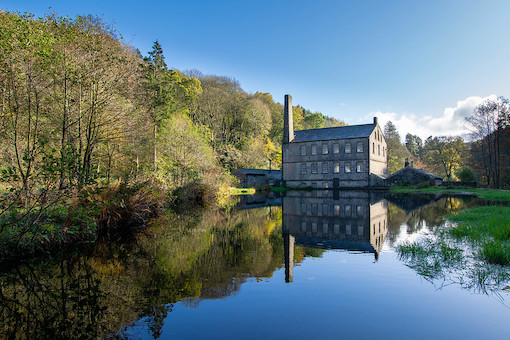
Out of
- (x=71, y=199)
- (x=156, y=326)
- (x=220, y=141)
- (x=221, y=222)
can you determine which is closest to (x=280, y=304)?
(x=156, y=326)

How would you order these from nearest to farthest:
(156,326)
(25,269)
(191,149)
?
(156,326)
(25,269)
(191,149)

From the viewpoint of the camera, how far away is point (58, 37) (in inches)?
464

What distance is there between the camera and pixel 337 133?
1855 inches

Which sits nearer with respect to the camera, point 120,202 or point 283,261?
point 283,261

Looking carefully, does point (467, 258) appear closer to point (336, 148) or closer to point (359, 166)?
point (359, 166)

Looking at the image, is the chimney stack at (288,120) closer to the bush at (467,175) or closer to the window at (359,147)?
the window at (359,147)

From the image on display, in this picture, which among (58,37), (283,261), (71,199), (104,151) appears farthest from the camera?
(104,151)

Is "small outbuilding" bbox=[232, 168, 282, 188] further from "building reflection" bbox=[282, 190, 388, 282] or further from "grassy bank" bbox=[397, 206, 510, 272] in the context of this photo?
"grassy bank" bbox=[397, 206, 510, 272]

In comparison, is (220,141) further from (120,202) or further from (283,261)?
(283,261)

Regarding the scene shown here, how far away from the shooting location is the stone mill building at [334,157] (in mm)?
44500

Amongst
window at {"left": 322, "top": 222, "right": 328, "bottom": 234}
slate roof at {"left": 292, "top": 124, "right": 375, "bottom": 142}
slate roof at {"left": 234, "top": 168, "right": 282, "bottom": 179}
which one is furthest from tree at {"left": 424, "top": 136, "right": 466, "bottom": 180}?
window at {"left": 322, "top": 222, "right": 328, "bottom": 234}

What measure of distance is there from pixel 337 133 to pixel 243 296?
44.2 meters

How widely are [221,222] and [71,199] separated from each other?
6.52 m

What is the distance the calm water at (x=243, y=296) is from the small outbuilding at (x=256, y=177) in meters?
36.4
